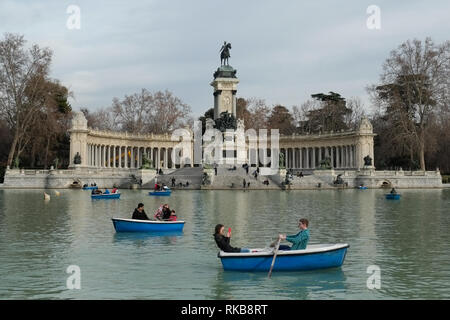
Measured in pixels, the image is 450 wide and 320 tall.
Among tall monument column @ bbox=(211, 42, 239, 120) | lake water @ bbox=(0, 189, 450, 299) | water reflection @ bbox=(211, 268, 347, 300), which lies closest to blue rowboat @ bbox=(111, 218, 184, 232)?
lake water @ bbox=(0, 189, 450, 299)

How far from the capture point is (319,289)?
1207cm

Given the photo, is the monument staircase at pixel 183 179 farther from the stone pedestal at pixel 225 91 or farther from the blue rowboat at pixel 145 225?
the blue rowboat at pixel 145 225

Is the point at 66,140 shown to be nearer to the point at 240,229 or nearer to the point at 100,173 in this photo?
the point at 100,173

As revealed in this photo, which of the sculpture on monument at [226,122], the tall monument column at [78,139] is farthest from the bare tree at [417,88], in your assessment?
the tall monument column at [78,139]

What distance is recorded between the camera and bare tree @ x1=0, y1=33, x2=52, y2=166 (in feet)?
219

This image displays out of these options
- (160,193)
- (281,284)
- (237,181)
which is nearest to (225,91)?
(237,181)

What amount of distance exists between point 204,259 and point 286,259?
3.17 metres

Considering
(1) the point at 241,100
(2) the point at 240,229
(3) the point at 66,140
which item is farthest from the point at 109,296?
(1) the point at 241,100

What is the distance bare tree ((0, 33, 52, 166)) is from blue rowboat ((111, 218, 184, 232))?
51715 millimetres

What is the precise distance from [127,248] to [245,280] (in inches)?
236

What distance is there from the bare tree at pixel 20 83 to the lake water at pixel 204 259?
46.3 metres

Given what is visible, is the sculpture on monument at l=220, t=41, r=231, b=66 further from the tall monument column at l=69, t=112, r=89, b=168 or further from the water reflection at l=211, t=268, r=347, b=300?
the water reflection at l=211, t=268, r=347, b=300

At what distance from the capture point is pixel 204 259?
15.6 metres
